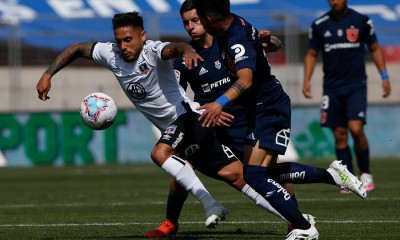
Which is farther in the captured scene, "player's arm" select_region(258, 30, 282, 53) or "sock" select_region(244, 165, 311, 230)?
"player's arm" select_region(258, 30, 282, 53)

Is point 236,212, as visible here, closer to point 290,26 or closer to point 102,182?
point 102,182

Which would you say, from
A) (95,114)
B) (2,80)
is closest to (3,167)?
(2,80)

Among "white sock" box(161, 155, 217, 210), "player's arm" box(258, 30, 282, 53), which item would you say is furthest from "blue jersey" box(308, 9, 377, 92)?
"white sock" box(161, 155, 217, 210)

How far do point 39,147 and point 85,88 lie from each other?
203 centimetres

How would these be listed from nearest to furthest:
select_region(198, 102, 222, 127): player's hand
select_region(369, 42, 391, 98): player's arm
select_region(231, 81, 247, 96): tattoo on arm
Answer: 1. select_region(198, 102, 222, 127): player's hand
2. select_region(231, 81, 247, 96): tattoo on arm
3. select_region(369, 42, 391, 98): player's arm

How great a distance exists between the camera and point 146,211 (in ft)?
38.5

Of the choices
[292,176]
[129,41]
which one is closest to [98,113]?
[129,41]

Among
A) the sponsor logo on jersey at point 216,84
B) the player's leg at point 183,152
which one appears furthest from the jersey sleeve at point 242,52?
the sponsor logo on jersey at point 216,84

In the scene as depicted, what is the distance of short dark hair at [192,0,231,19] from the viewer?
8.02 meters

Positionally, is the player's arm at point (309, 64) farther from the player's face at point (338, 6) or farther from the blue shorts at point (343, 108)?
the player's face at point (338, 6)

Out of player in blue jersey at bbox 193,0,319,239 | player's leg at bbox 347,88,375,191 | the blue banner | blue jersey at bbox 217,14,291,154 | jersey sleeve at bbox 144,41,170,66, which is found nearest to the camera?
player in blue jersey at bbox 193,0,319,239

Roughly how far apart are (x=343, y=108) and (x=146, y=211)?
4.09m

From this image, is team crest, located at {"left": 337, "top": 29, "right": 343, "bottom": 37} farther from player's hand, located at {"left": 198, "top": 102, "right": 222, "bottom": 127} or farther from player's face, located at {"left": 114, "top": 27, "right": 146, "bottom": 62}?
player's hand, located at {"left": 198, "top": 102, "right": 222, "bottom": 127}

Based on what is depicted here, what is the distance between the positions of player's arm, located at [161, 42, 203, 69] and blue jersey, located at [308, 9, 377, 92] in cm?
623
